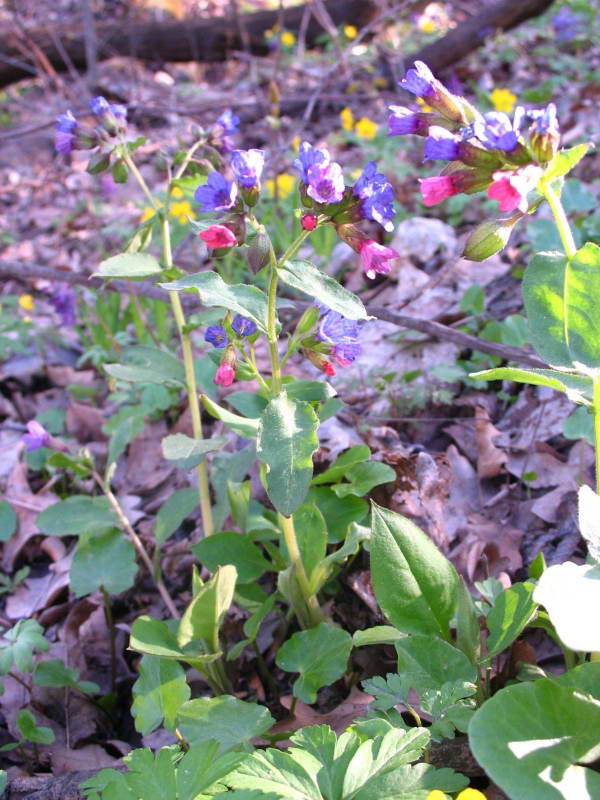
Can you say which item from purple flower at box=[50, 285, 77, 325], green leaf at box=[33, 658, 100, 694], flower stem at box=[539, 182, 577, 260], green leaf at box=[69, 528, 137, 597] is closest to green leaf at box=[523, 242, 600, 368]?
flower stem at box=[539, 182, 577, 260]

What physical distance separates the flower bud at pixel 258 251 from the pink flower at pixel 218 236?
0.12 feet

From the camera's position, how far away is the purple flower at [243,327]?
58.4 inches

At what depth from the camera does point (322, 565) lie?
1510 mm

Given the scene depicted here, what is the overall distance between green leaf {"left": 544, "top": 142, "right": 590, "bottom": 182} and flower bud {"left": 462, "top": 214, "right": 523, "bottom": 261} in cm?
8

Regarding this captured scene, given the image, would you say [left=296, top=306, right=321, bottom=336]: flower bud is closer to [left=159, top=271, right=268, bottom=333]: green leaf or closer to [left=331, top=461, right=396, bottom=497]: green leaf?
[left=159, top=271, right=268, bottom=333]: green leaf

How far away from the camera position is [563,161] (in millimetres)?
1161

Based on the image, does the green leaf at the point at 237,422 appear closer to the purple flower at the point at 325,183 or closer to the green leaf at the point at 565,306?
the purple flower at the point at 325,183

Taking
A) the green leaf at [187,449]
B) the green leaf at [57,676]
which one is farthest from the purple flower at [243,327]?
the green leaf at [57,676]

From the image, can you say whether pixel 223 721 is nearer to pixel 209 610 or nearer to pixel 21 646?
pixel 209 610

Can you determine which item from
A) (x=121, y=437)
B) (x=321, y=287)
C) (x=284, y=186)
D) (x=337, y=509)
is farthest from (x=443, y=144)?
(x=284, y=186)

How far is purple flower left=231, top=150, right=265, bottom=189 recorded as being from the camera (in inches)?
50.8

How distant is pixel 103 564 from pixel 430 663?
934 millimetres

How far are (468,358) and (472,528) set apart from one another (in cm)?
88

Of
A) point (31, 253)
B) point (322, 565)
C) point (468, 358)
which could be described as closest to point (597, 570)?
point (322, 565)
